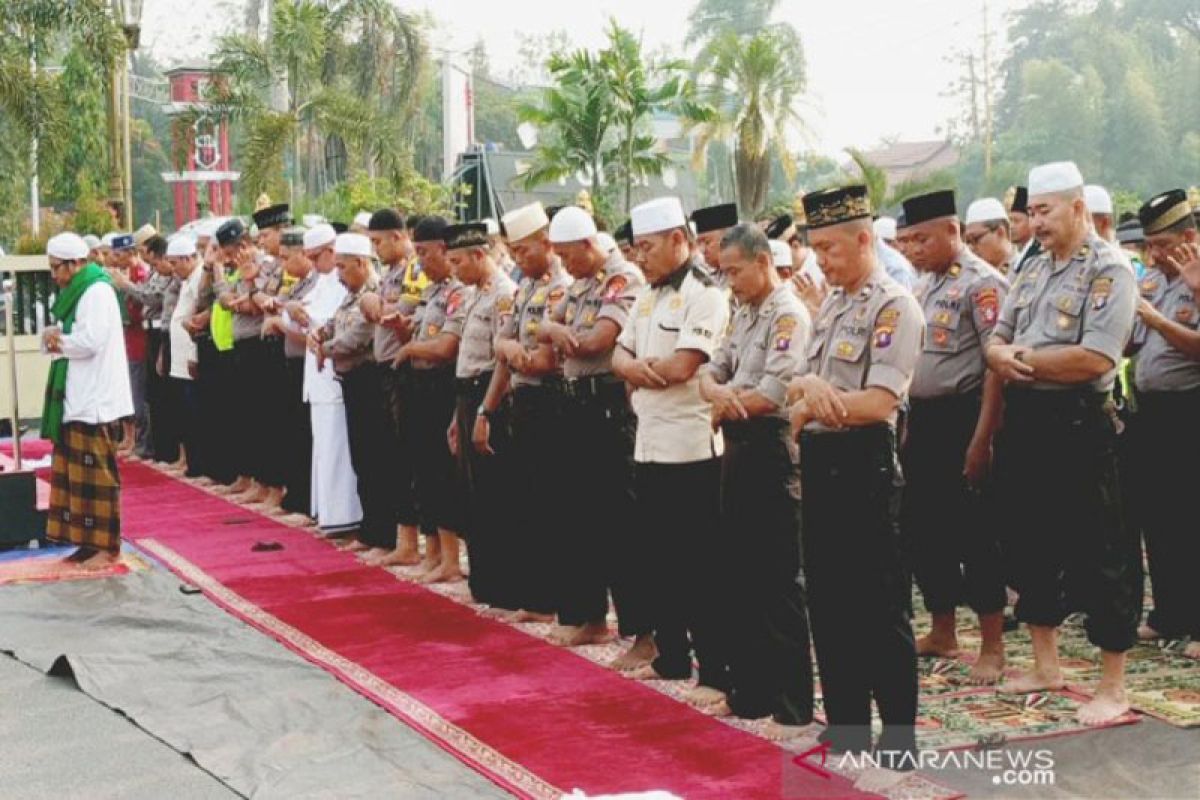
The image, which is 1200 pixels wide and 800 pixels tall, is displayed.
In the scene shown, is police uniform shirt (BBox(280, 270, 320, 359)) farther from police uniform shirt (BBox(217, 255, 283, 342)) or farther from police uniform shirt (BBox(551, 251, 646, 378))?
police uniform shirt (BBox(551, 251, 646, 378))

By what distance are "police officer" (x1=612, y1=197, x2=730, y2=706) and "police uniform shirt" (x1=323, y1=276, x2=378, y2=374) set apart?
284 cm

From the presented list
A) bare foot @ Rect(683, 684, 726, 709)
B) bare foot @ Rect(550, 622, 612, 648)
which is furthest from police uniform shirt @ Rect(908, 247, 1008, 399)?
bare foot @ Rect(550, 622, 612, 648)

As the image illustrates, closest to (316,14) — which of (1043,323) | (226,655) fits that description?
(226,655)

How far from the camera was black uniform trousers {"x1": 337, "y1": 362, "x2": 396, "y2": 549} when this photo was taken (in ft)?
27.8

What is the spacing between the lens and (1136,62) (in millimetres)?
55469

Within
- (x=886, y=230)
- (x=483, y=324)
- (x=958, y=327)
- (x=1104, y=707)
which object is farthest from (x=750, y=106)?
(x=1104, y=707)

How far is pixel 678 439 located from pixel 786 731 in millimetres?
1124

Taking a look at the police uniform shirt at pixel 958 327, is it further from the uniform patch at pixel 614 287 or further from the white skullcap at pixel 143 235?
the white skullcap at pixel 143 235

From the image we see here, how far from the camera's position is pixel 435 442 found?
7.91 meters

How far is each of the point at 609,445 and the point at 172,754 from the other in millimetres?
2041

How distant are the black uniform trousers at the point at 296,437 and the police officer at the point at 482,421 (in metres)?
2.54

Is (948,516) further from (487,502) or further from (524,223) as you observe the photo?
(487,502)

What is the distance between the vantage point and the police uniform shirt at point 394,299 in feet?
26.3

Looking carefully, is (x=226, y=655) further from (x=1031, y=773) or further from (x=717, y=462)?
(x=1031, y=773)
